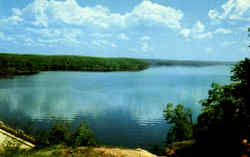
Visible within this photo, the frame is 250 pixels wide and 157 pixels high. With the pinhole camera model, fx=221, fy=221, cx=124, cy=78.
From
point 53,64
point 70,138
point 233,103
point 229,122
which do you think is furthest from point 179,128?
point 53,64

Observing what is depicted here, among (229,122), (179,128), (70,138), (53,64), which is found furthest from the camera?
(53,64)

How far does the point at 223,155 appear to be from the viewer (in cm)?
1116

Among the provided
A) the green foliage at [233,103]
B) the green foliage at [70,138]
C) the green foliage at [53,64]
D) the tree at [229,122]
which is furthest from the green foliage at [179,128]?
the green foliage at [53,64]

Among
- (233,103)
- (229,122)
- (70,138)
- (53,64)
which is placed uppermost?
(53,64)

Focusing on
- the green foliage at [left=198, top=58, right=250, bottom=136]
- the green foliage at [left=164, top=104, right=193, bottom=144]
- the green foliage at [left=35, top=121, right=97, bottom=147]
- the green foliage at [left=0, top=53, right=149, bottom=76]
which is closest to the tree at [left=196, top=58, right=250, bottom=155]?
the green foliage at [left=198, top=58, right=250, bottom=136]

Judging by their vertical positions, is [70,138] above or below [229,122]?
below

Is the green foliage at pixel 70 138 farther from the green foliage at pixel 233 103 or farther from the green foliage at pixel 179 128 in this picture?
the green foliage at pixel 233 103

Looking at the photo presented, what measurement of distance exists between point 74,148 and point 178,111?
1308 centimetres

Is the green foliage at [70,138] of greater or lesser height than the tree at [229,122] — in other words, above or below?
below

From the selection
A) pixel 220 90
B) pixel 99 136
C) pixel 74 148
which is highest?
pixel 220 90

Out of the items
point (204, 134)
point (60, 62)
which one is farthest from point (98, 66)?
point (204, 134)

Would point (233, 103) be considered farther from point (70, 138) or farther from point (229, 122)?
point (70, 138)

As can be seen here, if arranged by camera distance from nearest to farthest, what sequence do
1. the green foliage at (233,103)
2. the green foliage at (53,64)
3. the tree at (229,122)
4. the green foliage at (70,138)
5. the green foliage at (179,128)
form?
1. the tree at (229,122)
2. the green foliage at (233,103)
3. the green foliage at (70,138)
4. the green foliage at (179,128)
5. the green foliage at (53,64)

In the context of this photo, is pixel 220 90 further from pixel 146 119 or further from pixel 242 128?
pixel 146 119
